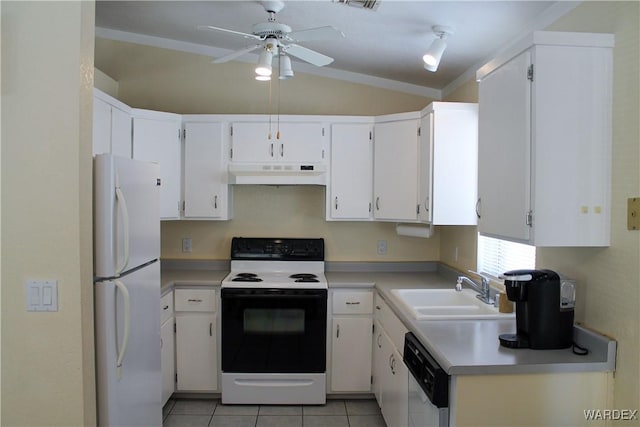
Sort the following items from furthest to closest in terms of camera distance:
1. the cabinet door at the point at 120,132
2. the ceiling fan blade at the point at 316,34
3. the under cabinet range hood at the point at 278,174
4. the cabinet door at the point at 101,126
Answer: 1. the under cabinet range hood at the point at 278,174
2. the cabinet door at the point at 120,132
3. the cabinet door at the point at 101,126
4. the ceiling fan blade at the point at 316,34

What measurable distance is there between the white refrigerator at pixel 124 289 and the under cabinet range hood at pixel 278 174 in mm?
977

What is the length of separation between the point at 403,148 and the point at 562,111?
1.53 m

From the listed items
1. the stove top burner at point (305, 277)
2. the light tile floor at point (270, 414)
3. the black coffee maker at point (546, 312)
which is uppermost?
the black coffee maker at point (546, 312)

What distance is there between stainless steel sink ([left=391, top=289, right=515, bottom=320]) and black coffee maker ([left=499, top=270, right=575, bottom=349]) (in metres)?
0.38

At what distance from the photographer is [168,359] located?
118 inches

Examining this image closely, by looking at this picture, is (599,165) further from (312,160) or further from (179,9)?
(179,9)

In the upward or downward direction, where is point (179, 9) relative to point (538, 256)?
upward

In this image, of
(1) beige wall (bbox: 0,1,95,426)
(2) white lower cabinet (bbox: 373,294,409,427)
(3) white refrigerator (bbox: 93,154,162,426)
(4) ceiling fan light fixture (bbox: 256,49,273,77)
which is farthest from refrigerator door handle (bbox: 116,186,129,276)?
(2) white lower cabinet (bbox: 373,294,409,427)

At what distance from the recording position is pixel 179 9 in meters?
2.78

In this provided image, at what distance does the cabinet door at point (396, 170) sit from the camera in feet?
10.1

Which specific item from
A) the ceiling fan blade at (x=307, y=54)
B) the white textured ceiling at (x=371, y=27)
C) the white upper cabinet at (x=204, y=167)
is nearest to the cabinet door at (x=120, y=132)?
the white upper cabinet at (x=204, y=167)

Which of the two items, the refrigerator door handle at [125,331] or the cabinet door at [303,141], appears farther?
the cabinet door at [303,141]

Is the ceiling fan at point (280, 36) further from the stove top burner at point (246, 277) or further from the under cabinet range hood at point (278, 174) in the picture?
the stove top burner at point (246, 277)

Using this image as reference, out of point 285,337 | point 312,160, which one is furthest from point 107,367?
point 312,160
